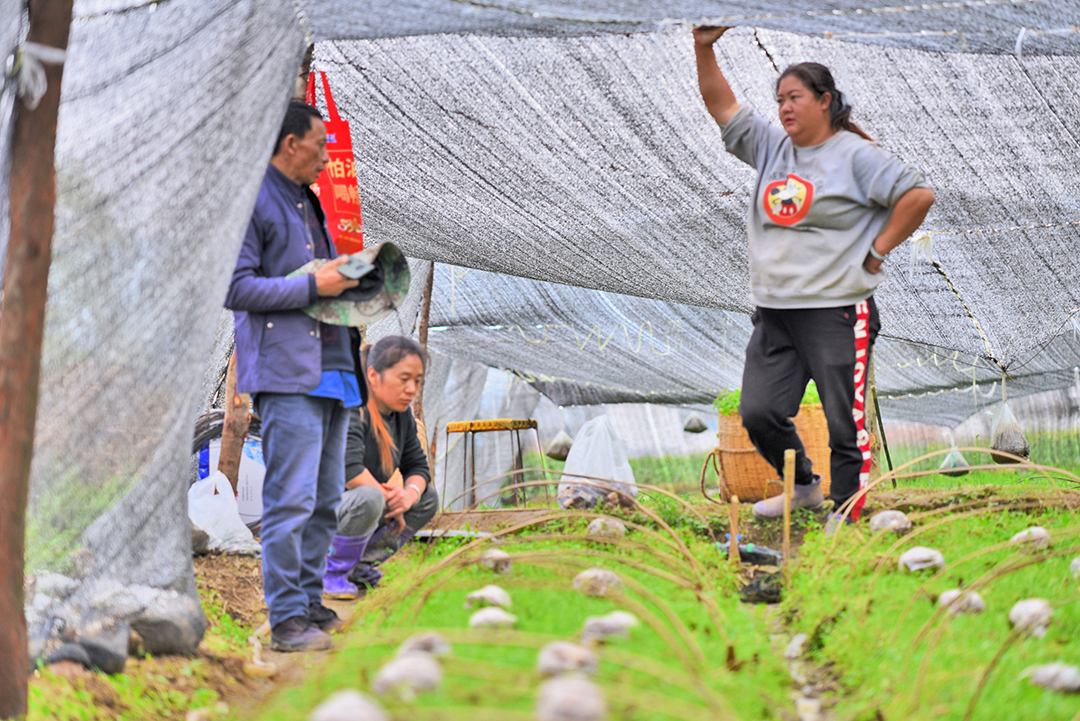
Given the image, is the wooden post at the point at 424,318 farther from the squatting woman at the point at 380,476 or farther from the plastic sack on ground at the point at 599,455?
the squatting woman at the point at 380,476

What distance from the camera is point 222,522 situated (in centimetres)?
338

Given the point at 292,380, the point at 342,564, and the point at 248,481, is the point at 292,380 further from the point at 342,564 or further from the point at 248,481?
the point at 248,481

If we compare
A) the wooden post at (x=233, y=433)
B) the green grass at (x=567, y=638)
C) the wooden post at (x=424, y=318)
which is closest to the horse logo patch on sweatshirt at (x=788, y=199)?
the green grass at (x=567, y=638)

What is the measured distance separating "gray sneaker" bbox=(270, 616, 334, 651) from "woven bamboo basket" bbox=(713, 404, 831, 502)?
2.89 m

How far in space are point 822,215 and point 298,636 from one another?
6.45 ft

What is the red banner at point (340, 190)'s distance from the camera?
10.1 ft

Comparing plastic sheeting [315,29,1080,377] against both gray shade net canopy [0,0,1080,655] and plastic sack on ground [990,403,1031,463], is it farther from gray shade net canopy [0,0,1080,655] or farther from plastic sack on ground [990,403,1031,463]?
plastic sack on ground [990,403,1031,463]

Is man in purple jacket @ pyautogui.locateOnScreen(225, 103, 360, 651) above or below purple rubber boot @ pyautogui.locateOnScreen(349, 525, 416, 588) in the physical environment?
above

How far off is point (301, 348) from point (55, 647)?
0.80 m

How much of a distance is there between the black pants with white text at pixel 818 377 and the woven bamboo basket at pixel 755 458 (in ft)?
5.43

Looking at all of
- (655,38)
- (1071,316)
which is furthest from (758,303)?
(1071,316)

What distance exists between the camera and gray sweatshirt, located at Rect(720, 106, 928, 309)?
2729 mm

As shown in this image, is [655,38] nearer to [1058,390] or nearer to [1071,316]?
[1071,316]

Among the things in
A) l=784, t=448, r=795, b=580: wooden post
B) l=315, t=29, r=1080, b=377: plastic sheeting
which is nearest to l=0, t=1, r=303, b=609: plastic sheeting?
l=315, t=29, r=1080, b=377: plastic sheeting
